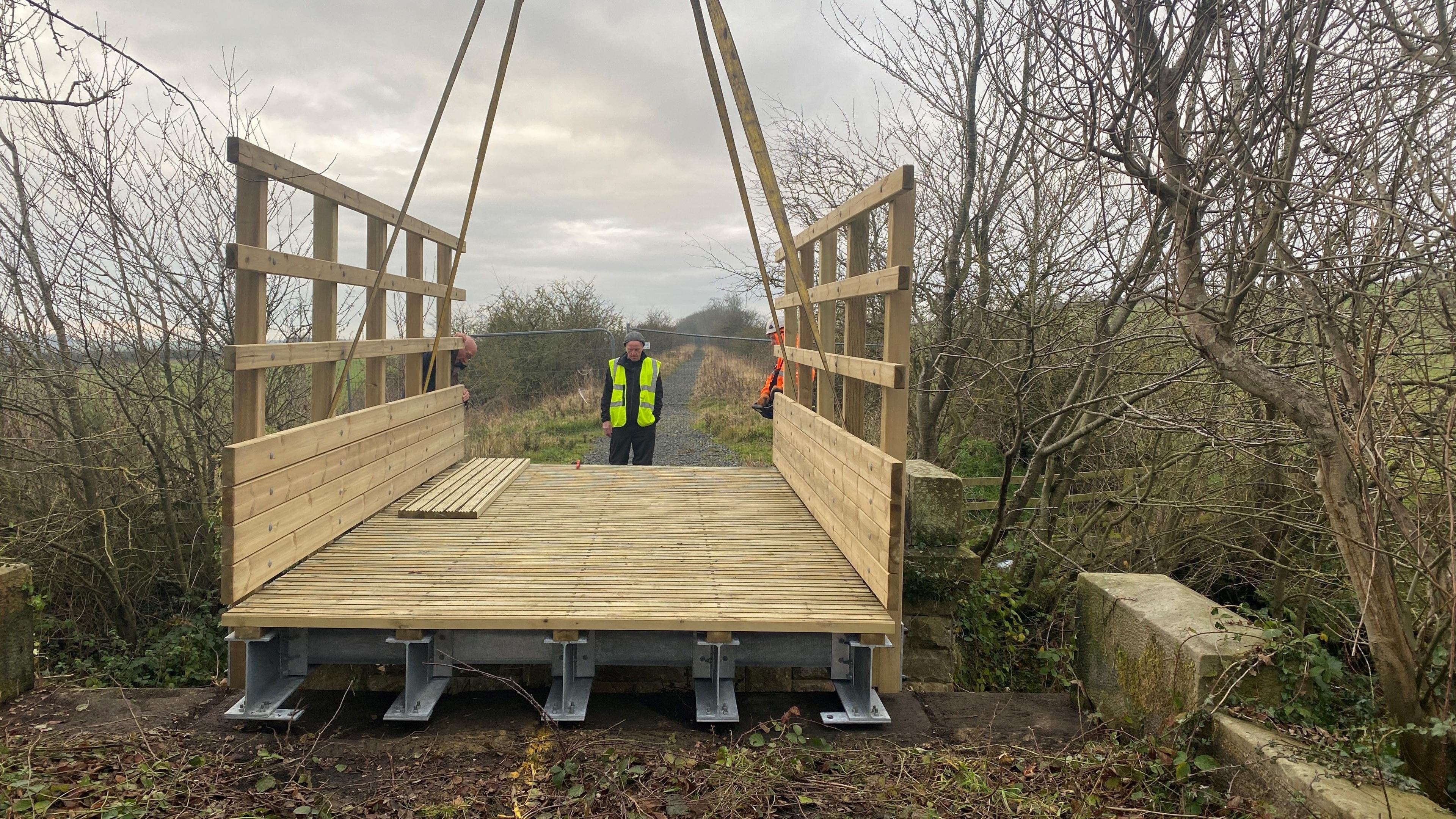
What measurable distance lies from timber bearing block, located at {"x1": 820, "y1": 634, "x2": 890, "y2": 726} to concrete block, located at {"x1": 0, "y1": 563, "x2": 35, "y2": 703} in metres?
3.35

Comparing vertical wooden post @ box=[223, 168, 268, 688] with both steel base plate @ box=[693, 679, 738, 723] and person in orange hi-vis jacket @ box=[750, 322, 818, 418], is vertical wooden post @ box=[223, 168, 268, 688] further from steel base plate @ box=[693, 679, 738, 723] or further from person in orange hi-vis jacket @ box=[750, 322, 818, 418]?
person in orange hi-vis jacket @ box=[750, 322, 818, 418]

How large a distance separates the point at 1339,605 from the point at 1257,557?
872 mm

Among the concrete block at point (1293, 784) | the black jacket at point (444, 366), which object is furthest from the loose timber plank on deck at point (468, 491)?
the concrete block at point (1293, 784)

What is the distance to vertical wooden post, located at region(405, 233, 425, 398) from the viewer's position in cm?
625

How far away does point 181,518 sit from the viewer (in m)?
6.83

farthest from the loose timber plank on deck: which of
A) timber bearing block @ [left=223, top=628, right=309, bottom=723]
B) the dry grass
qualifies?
the dry grass

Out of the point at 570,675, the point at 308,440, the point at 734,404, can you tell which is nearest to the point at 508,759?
the point at 570,675

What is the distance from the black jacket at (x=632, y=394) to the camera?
8.60 metres

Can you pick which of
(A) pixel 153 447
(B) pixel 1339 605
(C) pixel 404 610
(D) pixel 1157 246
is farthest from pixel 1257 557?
(A) pixel 153 447

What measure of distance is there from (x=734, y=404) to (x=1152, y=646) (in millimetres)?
14322

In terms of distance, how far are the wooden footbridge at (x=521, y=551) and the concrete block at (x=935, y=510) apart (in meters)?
0.42

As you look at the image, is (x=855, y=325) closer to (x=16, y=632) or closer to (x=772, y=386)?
(x=772, y=386)

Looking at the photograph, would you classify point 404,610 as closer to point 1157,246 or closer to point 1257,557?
point 1157,246

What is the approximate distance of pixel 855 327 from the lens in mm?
4895
